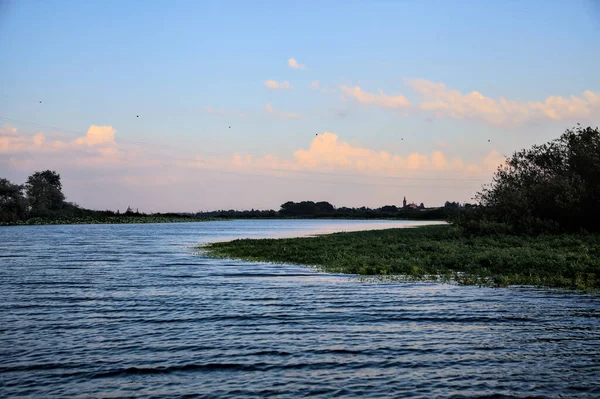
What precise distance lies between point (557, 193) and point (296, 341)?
48.6 meters

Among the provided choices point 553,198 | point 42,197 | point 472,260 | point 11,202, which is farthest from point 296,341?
point 42,197

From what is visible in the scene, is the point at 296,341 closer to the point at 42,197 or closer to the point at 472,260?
the point at 472,260

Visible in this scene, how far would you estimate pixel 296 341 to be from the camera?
16.6 meters

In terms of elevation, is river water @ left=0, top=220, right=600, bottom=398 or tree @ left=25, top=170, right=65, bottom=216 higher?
tree @ left=25, top=170, right=65, bottom=216

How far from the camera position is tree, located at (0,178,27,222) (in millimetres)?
153500

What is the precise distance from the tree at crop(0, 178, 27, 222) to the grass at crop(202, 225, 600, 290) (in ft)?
415

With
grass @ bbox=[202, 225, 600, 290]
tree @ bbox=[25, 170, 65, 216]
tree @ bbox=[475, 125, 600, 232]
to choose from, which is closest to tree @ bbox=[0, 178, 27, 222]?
tree @ bbox=[25, 170, 65, 216]

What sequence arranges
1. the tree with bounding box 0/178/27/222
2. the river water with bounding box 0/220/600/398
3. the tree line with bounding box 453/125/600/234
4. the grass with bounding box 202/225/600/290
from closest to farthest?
the river water with bounding box 0/220/600/398 → the grass with bounding box 202/225/600/290 → the tree line with bounding box 453/125/600/234 → the tree with bounding box 0/178/27/222

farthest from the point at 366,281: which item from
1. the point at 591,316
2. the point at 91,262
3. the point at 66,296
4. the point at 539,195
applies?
the point at 539,195

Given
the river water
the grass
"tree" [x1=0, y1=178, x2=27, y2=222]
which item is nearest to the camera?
the river water

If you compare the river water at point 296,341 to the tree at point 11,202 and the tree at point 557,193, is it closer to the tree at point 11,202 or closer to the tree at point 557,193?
the tree at point 557,193

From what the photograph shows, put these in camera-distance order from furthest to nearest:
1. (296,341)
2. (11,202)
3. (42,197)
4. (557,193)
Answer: (42,197) < (11,202) < (557,193) < (296,341)

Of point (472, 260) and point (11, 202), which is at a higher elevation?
point (11, 202)

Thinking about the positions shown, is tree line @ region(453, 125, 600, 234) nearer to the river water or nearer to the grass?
the grass
